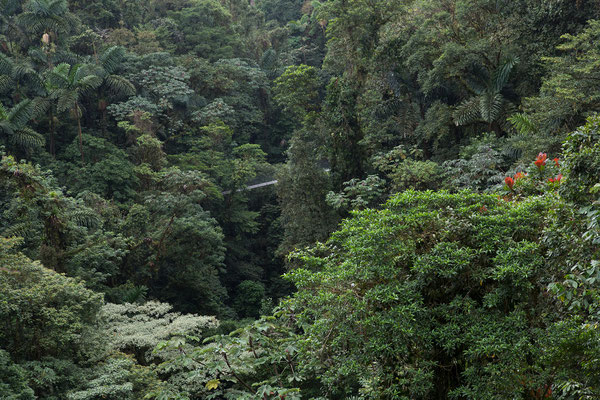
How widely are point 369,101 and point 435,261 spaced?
12.5 metres

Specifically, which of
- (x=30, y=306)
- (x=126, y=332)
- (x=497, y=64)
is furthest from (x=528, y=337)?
(x=497, y=64)

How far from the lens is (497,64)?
13250 mm

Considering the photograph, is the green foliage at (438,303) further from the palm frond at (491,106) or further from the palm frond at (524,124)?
the palm frond at (491,106)

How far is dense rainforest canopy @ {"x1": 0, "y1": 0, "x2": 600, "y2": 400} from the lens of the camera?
4.26m

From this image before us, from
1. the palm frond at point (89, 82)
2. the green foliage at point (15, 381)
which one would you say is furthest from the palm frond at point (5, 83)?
the green foliage at point (15, 381)

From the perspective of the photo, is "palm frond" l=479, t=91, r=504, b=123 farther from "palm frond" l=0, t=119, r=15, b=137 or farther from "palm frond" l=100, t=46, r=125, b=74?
"palm frond" l=0, t=119, r=15, b=137

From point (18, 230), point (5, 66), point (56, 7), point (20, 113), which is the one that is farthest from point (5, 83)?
point (18, 230)

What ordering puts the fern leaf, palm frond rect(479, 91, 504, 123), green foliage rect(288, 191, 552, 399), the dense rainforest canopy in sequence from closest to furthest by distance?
green foliage rect(288, 191, 552, 399) < the dense rainforest canopy < palm frond rect(479, 91, 504, 123) < the fern leaf

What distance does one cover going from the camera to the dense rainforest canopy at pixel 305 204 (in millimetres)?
4262

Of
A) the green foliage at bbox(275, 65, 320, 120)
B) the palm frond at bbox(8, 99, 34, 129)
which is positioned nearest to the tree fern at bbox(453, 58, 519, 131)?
the green foliage at bbox(275, 65, 320, 120)

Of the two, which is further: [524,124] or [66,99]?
[66,99]

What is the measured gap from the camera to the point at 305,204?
1508 centimetres

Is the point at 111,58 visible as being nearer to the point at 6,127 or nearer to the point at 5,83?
the point at 5,83

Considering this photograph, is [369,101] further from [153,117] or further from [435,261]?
[435,261]
